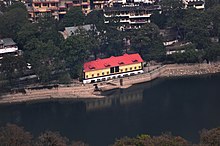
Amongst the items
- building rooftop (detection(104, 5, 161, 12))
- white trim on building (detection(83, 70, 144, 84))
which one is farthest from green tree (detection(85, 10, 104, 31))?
white trim on building (detection(83, 70, 144, 84))

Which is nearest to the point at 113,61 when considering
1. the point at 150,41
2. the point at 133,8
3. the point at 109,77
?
the point at 109,77

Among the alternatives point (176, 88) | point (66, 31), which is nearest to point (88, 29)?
point (66, 31)

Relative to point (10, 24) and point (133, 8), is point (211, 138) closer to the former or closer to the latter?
point (10, 24)

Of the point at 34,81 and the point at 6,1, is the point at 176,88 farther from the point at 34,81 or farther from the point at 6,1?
the point at 6,1

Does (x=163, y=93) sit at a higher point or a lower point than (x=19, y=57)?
lower

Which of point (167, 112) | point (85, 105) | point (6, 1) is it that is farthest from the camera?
point (6, 1)

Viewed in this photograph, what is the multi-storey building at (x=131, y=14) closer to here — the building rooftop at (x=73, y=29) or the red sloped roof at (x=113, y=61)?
the building rooftop at (x=73, y=29)

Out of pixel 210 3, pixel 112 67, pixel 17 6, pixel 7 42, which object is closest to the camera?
pixel 112 67

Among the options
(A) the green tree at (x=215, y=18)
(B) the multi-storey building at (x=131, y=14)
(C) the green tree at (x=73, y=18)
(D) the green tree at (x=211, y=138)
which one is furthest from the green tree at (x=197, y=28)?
(D) the green tree at (x=211, y=138)
